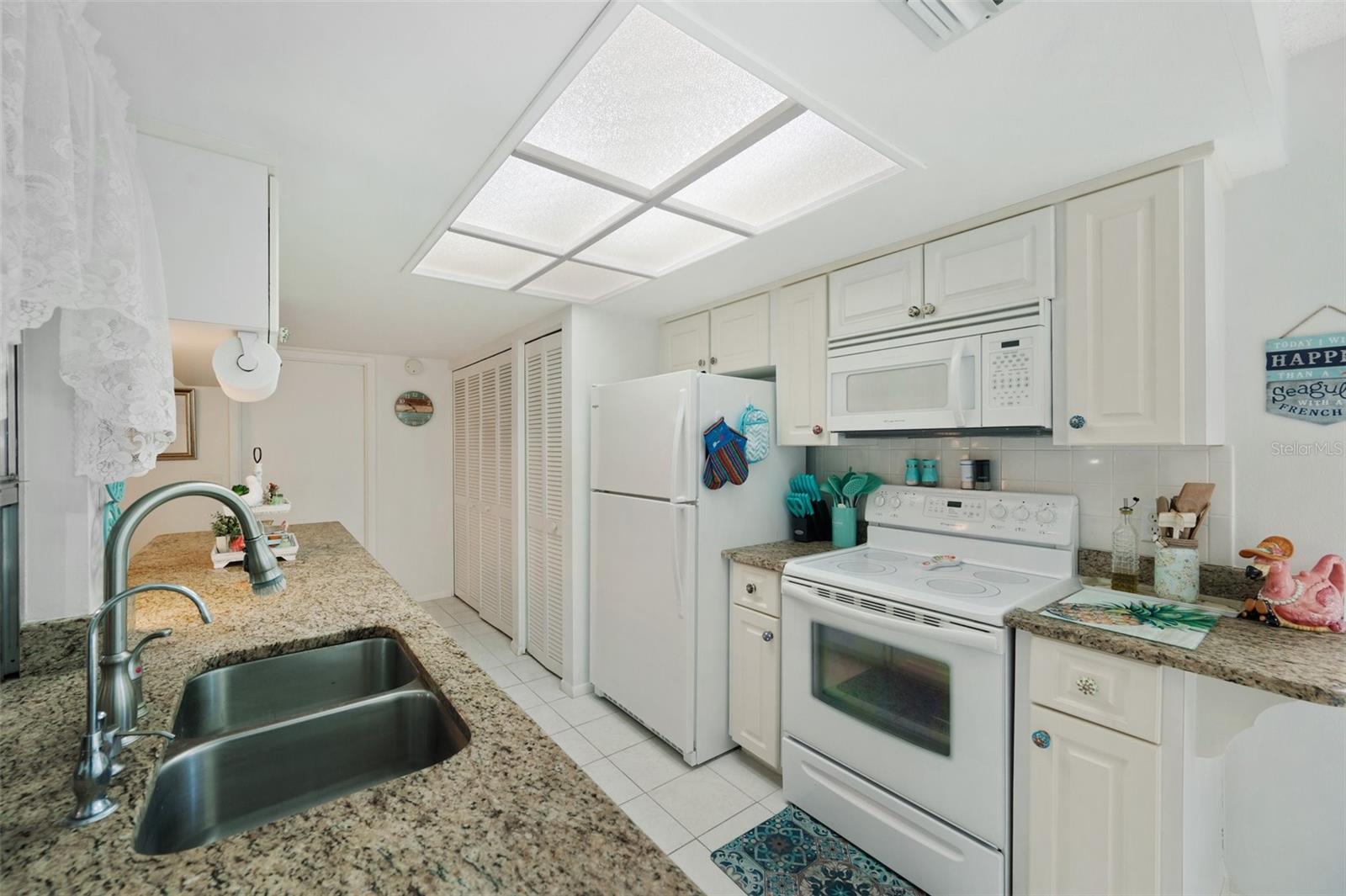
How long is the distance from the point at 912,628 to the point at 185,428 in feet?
14.9

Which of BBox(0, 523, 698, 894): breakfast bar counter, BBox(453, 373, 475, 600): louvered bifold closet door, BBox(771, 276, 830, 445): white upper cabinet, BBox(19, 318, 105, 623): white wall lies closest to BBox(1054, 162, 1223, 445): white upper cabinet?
BBox(771, 276, 830, 445): white upper cabinet

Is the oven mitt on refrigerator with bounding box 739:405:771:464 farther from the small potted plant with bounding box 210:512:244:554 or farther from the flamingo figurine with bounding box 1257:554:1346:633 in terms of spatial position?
the small potted plant with bounding box 210:512:244:554

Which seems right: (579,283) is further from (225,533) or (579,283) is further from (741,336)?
(225,533)

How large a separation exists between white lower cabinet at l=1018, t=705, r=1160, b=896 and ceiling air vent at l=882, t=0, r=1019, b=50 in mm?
1650

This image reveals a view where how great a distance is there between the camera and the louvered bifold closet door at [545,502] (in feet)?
10.5

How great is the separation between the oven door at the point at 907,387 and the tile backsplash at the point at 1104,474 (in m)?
0.38

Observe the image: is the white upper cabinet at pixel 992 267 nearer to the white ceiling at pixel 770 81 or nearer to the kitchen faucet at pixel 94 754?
the white ceiling at pixel 770 81

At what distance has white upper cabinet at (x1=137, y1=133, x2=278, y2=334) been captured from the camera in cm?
129

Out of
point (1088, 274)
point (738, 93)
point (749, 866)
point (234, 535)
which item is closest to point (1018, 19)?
point (738, 93)

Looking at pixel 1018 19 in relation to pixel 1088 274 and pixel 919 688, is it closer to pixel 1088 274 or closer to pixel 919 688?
pixel 1088 274

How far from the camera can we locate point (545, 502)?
11.0ft

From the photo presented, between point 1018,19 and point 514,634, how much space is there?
3.82m

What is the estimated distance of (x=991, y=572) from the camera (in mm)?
1982

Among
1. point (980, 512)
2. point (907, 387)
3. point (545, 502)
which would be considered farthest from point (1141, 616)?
point (545, 502)
